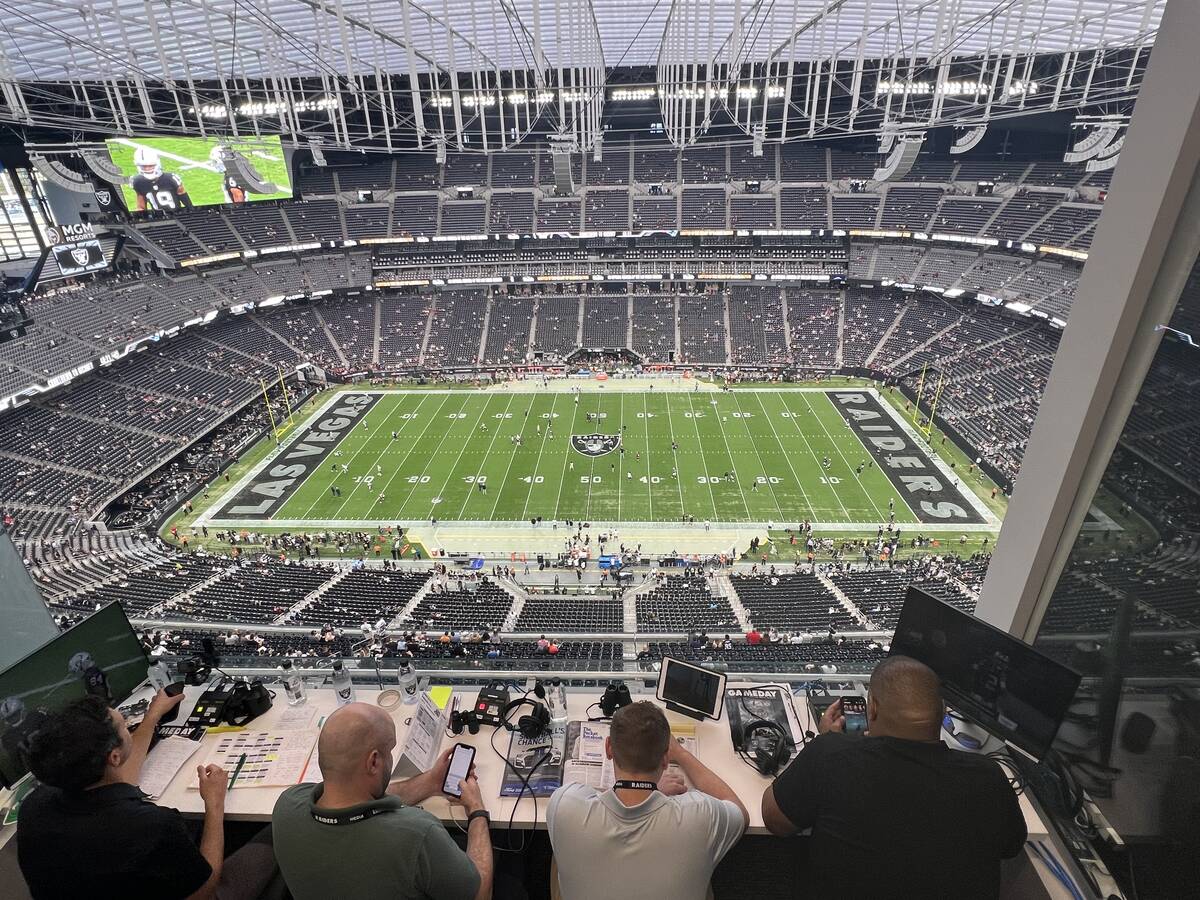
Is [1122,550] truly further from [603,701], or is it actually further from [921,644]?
[603,701]

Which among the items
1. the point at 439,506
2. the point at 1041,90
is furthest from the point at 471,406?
the point at 1041,90

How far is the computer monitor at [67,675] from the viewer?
4207 millimetres

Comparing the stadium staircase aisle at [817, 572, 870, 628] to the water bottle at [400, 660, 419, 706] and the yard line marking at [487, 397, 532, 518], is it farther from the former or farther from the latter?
the water bottle at [400, 660, 419, 706]

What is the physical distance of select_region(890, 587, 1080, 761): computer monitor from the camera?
11.5 ft

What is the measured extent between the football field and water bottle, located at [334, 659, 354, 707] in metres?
21.1

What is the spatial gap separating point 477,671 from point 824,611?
1484 centimetres

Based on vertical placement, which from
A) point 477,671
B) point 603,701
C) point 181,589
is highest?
point 603,701

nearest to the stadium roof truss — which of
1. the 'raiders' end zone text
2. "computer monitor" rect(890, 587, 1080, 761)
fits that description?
the 'raiders' end zone text

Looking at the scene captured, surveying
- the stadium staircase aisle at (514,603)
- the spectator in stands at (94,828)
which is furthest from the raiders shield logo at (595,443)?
the spectator in stands at (94,828)

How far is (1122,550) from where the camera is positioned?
3.55 meters

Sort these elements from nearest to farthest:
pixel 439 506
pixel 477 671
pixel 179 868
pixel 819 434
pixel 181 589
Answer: pixel 179 868, pixel 477 671, pixel 181 589, pixel 439 506, pixel 819 434

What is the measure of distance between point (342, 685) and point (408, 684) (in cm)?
57

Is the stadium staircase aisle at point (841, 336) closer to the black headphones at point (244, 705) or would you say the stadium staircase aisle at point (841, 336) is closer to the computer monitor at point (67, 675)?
the black headphones at point (244, 705)

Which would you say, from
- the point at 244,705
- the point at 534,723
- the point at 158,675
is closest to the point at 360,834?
the point at 534,723
